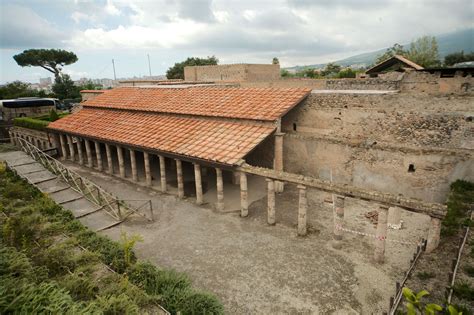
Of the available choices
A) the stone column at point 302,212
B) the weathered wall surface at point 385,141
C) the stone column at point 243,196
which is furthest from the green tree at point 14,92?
the stone column at point 302,212

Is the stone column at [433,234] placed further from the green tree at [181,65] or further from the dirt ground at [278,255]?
the green tree at [181,65]

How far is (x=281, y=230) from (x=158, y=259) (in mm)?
5028

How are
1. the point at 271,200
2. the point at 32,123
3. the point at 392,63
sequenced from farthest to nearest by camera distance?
1. the point at 392,63
2. the point at 32,123
3. the point at 271,200

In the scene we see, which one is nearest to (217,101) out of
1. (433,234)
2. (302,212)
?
(302,212)

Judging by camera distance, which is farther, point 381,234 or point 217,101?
point 217,101

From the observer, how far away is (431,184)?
13.6m

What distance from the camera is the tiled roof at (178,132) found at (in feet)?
46.5

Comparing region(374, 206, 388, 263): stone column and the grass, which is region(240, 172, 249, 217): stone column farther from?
the grass

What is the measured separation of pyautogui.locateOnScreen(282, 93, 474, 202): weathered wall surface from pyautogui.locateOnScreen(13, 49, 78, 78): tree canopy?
182 feet

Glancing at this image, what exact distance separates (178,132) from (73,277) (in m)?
11.2

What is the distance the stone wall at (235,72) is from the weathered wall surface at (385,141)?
55.6 ft

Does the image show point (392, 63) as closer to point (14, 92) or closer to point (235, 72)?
point (235, 72)

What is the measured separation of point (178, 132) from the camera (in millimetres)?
17125

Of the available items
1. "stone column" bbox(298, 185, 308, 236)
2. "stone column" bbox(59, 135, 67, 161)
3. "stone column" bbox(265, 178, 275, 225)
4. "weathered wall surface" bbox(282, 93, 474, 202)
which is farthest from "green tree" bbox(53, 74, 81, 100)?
"stone column" bbox(298, 185, 308, 236)
